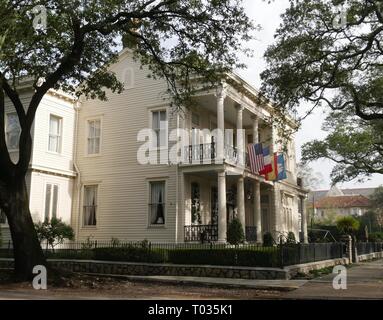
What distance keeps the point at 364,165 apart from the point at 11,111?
27.0 meters

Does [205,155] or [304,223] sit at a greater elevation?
[205,155]

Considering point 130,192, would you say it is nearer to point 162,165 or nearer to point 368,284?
point 162,165

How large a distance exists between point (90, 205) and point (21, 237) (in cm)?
1149

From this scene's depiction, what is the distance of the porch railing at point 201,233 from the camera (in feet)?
76.5

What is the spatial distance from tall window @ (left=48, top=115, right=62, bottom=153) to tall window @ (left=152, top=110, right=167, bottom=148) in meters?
5.66

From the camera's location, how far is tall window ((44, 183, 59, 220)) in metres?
25.5

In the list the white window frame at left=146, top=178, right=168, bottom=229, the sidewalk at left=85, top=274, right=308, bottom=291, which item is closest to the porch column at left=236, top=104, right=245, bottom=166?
the white window frame at left=146, top=178, right=168, bottom=229

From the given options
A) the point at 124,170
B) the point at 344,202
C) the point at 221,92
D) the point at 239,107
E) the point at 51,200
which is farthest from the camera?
the point at 344,202

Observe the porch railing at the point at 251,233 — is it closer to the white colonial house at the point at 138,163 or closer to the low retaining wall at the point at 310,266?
A: the white colonial house at the point at 138,163

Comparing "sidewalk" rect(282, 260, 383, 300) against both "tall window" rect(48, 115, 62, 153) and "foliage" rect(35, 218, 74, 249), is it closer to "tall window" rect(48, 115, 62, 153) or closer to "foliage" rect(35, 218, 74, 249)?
"foliage" rect(35, 218, 74, 249)

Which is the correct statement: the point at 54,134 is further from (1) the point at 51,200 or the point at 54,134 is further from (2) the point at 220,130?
(2) the point at 220,130

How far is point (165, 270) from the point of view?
1867 cm

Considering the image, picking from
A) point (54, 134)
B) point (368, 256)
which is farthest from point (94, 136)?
point (368, 256)

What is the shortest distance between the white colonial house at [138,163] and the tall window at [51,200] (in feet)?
0.18
